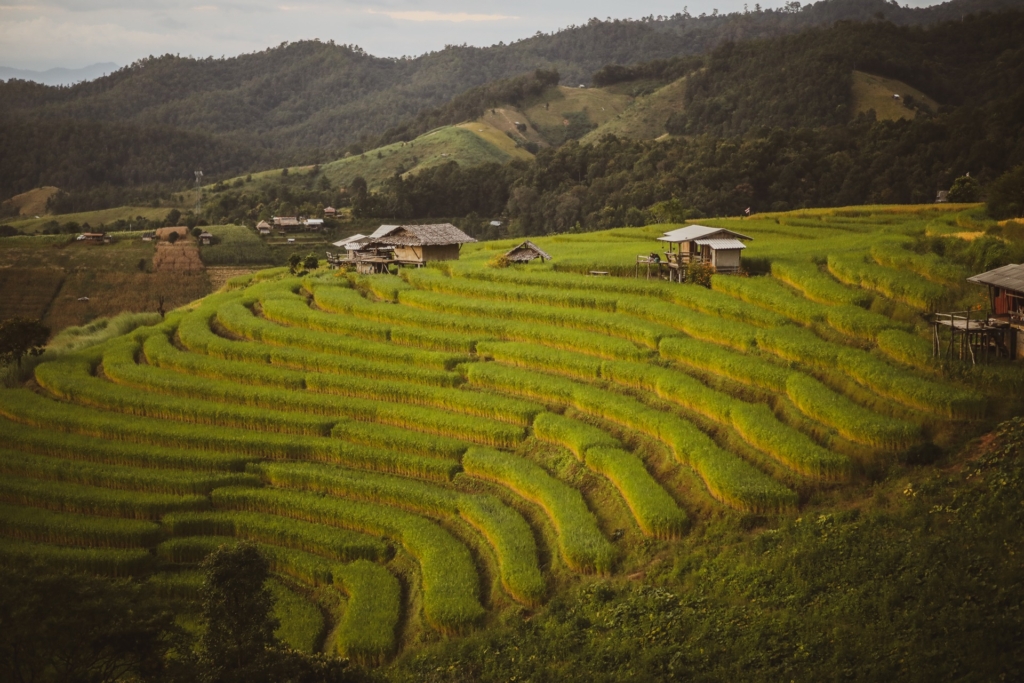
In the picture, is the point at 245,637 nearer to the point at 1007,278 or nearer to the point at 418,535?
the point at 418,535

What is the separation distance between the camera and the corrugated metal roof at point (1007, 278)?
2463 cm

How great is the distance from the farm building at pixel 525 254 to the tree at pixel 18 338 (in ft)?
81.9

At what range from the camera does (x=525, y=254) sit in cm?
5262

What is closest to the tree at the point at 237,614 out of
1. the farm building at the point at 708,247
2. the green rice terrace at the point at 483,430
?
the green rice terrace at the point at 483,430

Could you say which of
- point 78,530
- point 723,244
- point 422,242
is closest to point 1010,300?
point 723,244

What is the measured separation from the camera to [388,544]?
2773 cm

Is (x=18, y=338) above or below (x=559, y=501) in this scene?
above

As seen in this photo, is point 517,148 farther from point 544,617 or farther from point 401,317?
point 544,617

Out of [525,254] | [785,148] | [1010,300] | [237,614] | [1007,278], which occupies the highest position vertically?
[785,148]

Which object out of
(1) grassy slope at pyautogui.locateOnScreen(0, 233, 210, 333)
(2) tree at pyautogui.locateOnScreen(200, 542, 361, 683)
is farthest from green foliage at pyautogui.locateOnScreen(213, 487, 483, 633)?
(1) grassy slope at pyautogui.locateOnScreen(0, 233, 210, 333)

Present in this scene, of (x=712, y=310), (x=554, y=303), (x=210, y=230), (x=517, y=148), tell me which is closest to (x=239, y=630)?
(x=712, y=310)

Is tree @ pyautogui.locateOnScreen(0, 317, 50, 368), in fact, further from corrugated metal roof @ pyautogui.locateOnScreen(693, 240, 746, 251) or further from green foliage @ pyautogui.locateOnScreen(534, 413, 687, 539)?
corrugated metal roof @ pyautogui.locateOnScreen(693, 240, 746, 251)

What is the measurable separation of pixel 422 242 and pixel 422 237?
1.96ft

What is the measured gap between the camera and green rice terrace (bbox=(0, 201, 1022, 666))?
933 inches
